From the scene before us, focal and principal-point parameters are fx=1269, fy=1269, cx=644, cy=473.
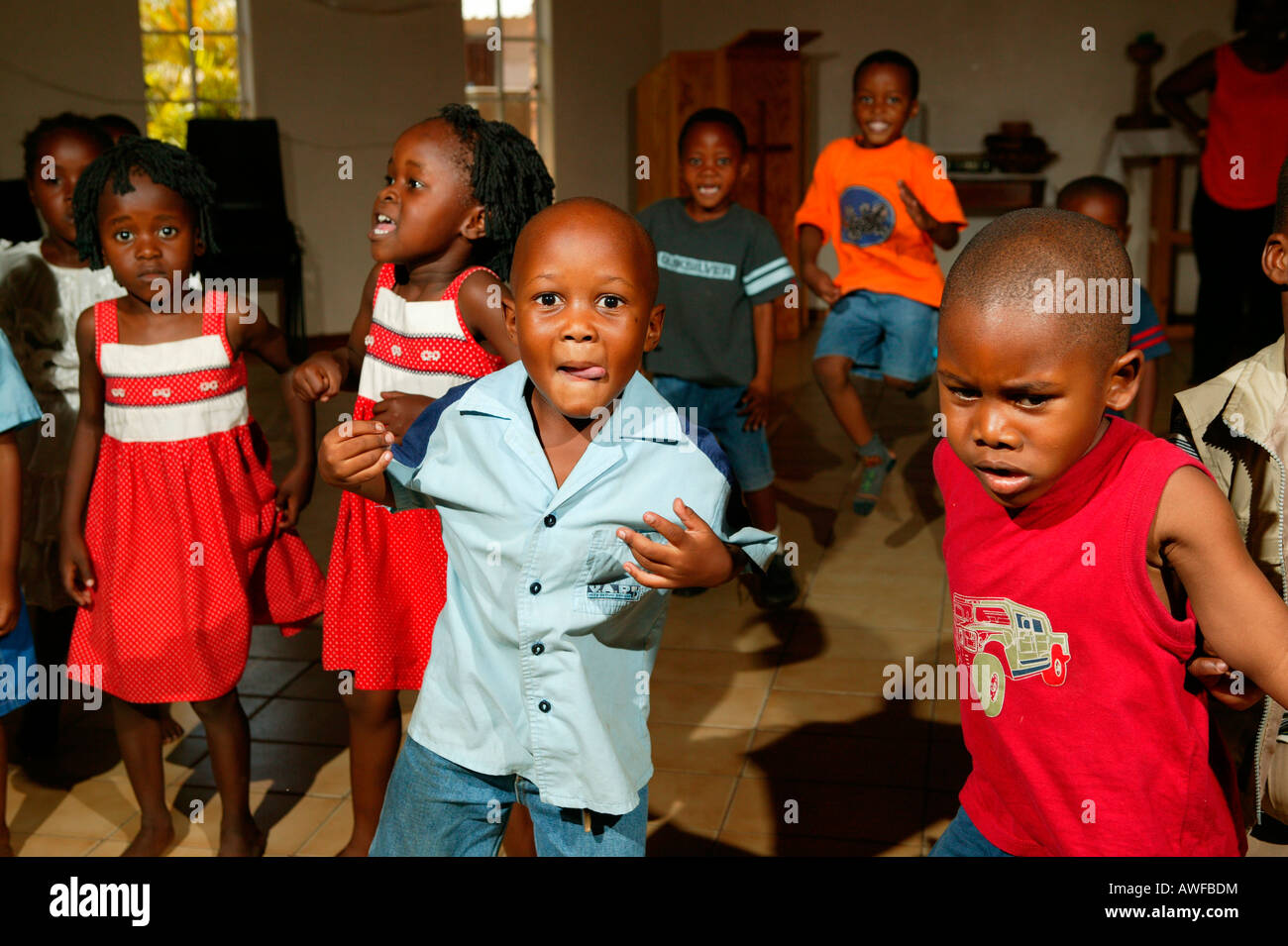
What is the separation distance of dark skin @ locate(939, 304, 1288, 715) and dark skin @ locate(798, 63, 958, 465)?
261cm

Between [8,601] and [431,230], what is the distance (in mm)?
1012

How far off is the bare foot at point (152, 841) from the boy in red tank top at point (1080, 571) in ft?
5.42

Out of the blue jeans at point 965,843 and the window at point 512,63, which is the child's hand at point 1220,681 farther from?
the window at point 512,63

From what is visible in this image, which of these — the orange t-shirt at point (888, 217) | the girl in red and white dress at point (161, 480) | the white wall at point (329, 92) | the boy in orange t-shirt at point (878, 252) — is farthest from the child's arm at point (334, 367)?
the white wall at point (329, 92)

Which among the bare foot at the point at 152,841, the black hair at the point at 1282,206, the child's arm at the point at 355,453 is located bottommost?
the bare foot at the point at 152,841

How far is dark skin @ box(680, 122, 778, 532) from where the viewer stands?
3.71m

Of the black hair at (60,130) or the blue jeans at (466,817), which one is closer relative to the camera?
the blue jeans at (466,817)

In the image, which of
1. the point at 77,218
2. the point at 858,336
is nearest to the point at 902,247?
the point at 858,336

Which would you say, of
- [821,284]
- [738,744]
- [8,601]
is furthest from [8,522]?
[821,284]

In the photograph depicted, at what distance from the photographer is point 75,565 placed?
2.34 meters

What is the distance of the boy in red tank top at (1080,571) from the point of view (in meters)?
1.30

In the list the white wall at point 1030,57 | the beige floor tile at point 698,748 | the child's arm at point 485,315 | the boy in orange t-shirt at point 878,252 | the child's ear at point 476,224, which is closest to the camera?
the child's arm at point 485,315

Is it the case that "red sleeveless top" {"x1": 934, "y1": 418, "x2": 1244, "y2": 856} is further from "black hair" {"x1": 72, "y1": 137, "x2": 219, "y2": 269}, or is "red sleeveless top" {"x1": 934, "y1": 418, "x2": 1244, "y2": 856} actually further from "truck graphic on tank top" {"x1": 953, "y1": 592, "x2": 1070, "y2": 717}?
"black hair" {"x1": 72, "y1": 137, "x2": 219, "y2": 269}

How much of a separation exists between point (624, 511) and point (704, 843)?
1.15 m
